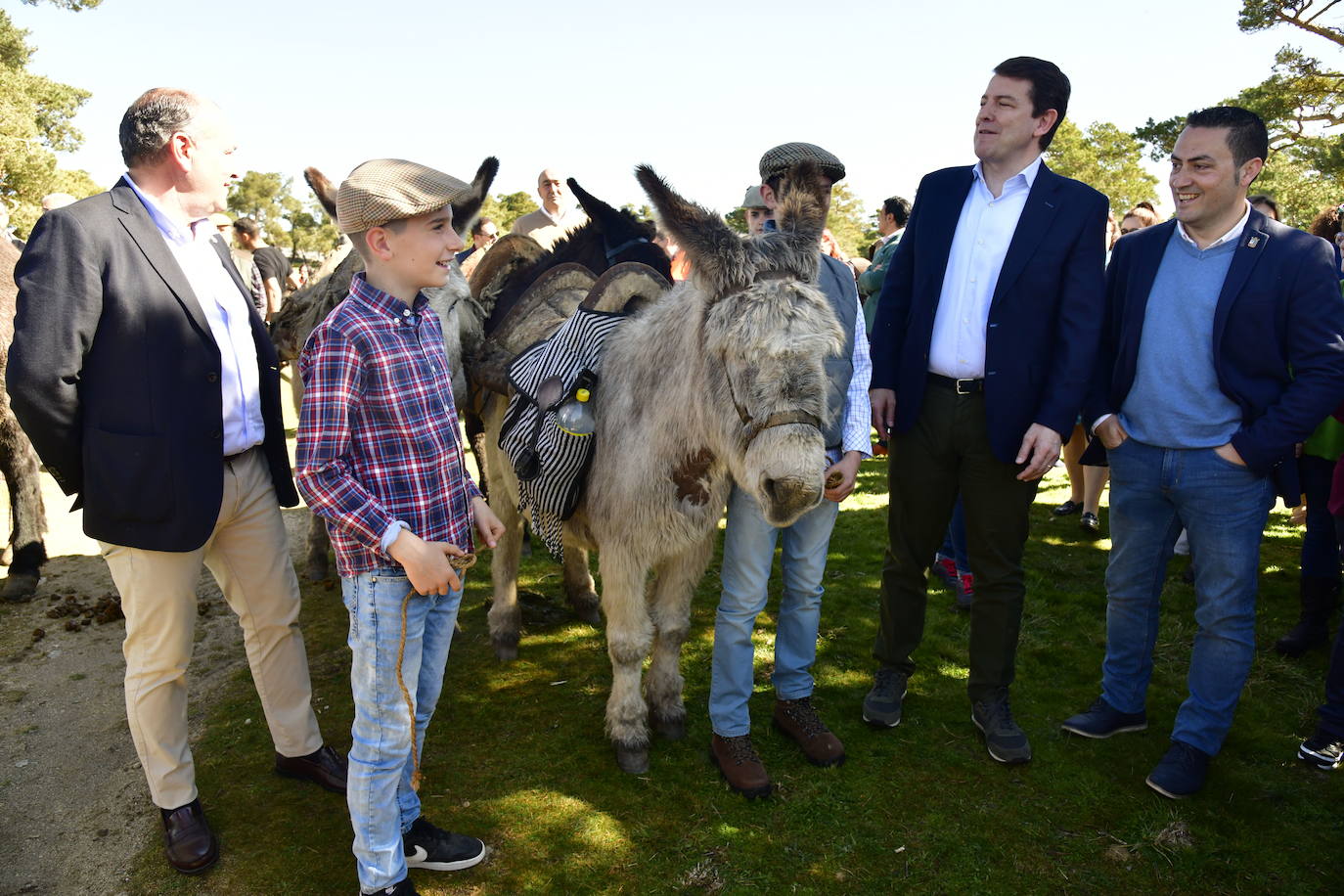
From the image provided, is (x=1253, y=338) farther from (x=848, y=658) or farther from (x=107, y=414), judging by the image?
(x=107, y=414)

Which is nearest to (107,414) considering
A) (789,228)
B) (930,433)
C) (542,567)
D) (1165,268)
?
(789,228)

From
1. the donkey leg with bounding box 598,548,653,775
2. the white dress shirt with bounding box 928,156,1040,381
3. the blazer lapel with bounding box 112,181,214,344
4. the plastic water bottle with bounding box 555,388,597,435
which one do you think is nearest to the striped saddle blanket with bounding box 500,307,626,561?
the plastic water bottle with bounding box 555,388,597,435

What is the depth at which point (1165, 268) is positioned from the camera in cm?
316

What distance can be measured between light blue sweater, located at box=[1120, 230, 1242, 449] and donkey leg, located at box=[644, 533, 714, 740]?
1929 millimetres

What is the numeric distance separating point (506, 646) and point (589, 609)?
660 mm

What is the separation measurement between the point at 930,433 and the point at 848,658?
165cm

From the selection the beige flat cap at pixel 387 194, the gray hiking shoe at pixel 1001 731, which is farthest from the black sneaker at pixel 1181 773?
the beige flat cap at pixel 387 194

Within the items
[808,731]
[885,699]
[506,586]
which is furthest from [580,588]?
[885,699]

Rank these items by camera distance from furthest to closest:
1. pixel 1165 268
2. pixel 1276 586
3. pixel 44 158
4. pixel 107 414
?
pixel 44 158 → pixel 1276 586 → pixel 1165 268 → pixel 107 414

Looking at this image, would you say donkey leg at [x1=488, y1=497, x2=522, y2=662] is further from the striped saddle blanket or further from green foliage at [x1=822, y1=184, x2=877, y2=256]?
green foliage at [x1=822, y1=184, x2=877, y2=256]

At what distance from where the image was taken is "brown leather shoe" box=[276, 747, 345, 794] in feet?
10.4

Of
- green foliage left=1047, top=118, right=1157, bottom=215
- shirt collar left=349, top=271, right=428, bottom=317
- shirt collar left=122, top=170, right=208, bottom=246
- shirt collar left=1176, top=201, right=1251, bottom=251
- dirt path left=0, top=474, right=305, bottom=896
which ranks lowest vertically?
dirt path left=0, top=474, right=305, bottom=896

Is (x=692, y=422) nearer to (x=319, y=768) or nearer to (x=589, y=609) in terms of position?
(x=319, y=768)

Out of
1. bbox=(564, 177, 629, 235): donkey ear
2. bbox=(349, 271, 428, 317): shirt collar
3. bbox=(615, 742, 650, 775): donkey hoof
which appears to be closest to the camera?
bbox=(349, 271, 428, 317): shirt collar
